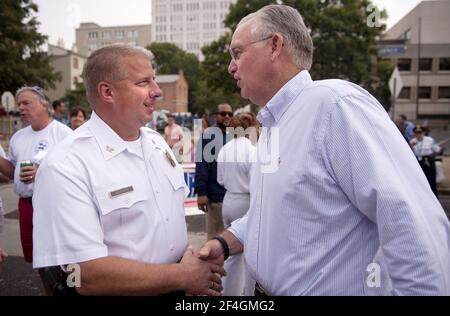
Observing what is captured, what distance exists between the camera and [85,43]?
80.7 meters

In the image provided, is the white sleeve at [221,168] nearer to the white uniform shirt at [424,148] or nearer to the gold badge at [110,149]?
the gold badge at [110,149]

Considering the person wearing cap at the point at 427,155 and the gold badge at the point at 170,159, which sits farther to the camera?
the person wearing cap at the point at 427,155

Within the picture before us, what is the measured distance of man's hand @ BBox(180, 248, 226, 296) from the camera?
1661 millimetres

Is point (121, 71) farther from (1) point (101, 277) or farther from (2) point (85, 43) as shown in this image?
(2) point (85, 43)

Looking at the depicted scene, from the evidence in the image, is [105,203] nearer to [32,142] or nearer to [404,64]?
[32,142]

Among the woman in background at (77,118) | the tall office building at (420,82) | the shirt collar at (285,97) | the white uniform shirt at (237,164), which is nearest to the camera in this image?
the shirt collar at (285,97)

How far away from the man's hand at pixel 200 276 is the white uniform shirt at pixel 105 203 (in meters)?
0.11

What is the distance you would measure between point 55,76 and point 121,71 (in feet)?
98.1

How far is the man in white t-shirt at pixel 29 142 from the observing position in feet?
11.8

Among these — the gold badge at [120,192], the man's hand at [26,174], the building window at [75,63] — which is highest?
the building window at [75,63]

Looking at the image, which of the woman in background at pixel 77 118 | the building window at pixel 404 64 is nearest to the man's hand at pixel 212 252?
the woman in background at pixel 77 118

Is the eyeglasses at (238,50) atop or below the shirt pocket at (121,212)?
atop
